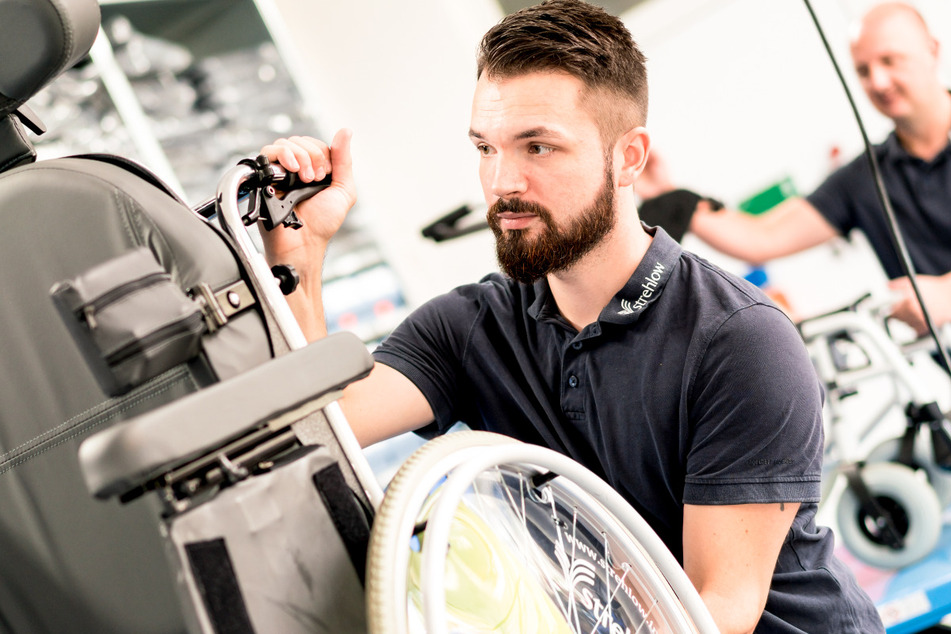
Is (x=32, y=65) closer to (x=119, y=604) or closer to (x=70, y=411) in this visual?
(x=70, y=411)

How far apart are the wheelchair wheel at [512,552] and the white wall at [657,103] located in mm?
1921

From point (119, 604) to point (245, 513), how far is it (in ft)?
1.06

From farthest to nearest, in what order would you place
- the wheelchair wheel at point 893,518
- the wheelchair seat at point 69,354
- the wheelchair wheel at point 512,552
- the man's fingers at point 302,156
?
1. the wheelchair wheel at point 893,518
2. the man's fingers at point 302,156
3. the wheelchair seat at point 69,354
4. the wheelchair wheel at point 512,552

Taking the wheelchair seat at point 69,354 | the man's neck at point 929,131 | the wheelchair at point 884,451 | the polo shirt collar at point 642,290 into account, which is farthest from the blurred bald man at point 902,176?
the wheelchair seat at point 69,354

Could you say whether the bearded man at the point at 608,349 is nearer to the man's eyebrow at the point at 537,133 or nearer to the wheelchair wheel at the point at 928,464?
the man's eyebrow at the point at 537,133

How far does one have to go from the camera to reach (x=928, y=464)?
2.38 metres

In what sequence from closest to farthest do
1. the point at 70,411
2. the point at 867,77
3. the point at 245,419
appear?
the point at 245,419 → the point at 70,411 → the point at 867,77

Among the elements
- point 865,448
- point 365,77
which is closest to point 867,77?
point 865,448

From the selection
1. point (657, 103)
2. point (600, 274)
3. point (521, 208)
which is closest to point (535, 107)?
point (521, 208)

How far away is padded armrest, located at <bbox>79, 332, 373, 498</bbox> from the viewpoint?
1.93ft

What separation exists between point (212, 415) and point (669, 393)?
0.76 m

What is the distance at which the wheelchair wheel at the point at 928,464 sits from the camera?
2359mm

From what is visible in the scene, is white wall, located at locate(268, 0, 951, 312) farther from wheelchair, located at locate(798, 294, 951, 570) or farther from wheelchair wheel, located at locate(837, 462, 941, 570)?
wheelchair wheel, located at locate(837, 462, 941, 570)

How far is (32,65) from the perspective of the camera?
0.85m
